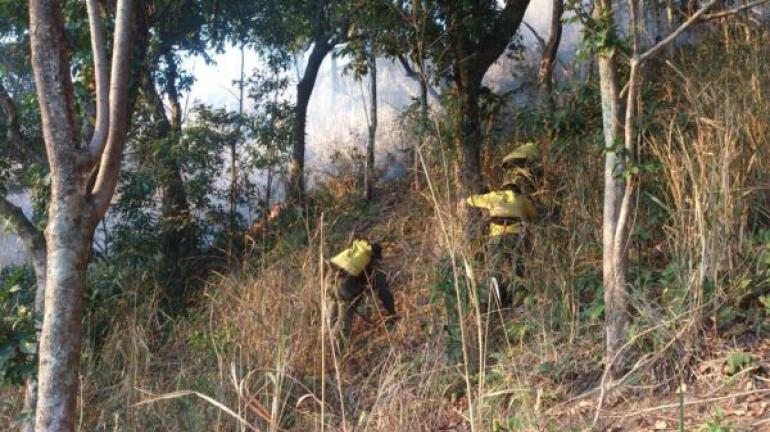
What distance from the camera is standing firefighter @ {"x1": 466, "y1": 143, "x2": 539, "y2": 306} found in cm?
688

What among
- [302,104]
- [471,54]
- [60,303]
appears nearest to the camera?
[60,303]

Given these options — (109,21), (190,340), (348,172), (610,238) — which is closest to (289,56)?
(348,172)

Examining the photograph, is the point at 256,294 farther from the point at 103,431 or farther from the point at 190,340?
the point at 103,431

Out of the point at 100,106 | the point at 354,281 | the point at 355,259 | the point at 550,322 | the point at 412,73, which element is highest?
the point at 412,73

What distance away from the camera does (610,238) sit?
5.38 meters

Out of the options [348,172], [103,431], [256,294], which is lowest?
[103,431]

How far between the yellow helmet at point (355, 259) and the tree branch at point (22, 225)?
2.45 meters

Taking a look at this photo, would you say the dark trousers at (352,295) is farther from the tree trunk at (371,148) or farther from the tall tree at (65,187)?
the tree trunk at (371,148)

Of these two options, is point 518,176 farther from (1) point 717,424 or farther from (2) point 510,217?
(1) point 717,424

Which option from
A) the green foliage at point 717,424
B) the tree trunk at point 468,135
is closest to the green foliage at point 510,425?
the green foliage at point 717,424

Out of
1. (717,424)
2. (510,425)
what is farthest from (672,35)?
(510,425)

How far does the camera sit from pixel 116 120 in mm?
4477

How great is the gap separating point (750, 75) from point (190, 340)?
224 inches

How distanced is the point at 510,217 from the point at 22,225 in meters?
3.92
